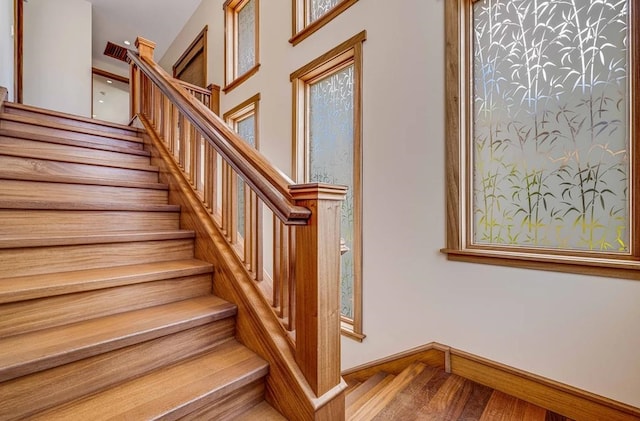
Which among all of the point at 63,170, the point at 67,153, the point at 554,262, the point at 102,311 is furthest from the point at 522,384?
the point at 67,153

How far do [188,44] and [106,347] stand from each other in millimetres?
5566

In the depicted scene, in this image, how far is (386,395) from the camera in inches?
57.3

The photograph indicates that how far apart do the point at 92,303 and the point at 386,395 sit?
140 cm

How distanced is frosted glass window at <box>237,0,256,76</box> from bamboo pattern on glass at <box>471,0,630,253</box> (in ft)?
9.03

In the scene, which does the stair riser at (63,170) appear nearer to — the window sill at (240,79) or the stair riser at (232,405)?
the stair riser at (232,405)

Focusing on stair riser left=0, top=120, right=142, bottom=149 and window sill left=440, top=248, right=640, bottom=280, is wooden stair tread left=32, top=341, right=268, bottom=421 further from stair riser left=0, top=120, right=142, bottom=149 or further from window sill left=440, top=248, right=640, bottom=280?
stair riser left=0, top=120, right=142, bottom=149

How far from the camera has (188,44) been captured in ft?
16.9

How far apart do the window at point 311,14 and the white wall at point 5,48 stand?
2681 millimetres

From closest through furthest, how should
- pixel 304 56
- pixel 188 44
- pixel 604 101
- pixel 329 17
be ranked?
pixel 604 101
pixel 329 17
pixel 304 56
pixel 188 44

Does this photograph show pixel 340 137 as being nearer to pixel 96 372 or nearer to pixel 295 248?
pixel 295 248

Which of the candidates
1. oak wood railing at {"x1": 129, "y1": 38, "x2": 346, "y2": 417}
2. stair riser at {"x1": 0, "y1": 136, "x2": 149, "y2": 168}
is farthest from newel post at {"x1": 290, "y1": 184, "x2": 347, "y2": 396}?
stair riser at {"x1": 0, "y1": 136, "x2": 149, "y2": 168}

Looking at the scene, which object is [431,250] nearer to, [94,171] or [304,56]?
[304,56]

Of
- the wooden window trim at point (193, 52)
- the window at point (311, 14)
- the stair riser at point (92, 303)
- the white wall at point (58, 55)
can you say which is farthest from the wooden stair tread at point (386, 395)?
the white wall at point (58, 55)

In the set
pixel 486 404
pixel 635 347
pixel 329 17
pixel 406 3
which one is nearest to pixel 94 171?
pixel 329 17
